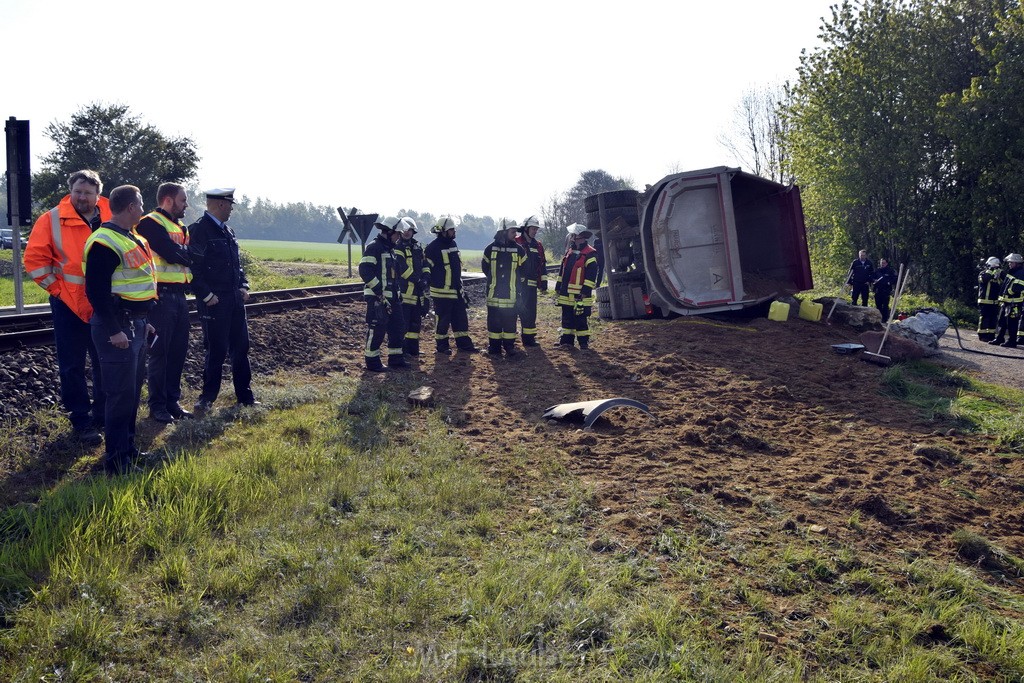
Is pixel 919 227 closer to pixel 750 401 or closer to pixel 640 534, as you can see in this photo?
pixel 750 401

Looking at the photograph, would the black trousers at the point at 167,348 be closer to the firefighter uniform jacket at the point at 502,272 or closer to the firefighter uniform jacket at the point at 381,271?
the firefighter uniform jacket at the point at 381,271

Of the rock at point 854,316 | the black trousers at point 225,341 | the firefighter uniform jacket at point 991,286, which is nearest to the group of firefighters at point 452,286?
the black trousers at point 225,341

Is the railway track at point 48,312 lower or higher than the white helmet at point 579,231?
lower

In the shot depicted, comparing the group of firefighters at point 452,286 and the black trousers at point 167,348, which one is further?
the group of firefighters at point 452,286

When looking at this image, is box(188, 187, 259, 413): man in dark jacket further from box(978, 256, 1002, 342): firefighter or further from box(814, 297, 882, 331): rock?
box(978, 256, 1002, 342): firefighter

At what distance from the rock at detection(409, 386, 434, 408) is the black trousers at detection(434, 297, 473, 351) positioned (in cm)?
272

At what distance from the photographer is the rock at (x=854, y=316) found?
1167 cm

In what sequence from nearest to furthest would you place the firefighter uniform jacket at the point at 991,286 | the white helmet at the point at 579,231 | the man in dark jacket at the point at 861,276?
the white helmet at the point at 579,231 → the firefighter uniform jacket at the point at 991,286 → the man in dark jacket at the point at 861,276

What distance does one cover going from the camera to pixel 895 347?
9648 mm

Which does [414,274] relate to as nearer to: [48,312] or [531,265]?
[531,265]

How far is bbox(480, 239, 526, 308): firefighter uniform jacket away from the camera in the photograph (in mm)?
9578

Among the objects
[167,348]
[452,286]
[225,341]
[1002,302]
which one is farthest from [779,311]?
[167,348]

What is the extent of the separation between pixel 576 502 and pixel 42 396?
4.79 metres

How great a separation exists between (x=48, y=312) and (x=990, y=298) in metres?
14.9
